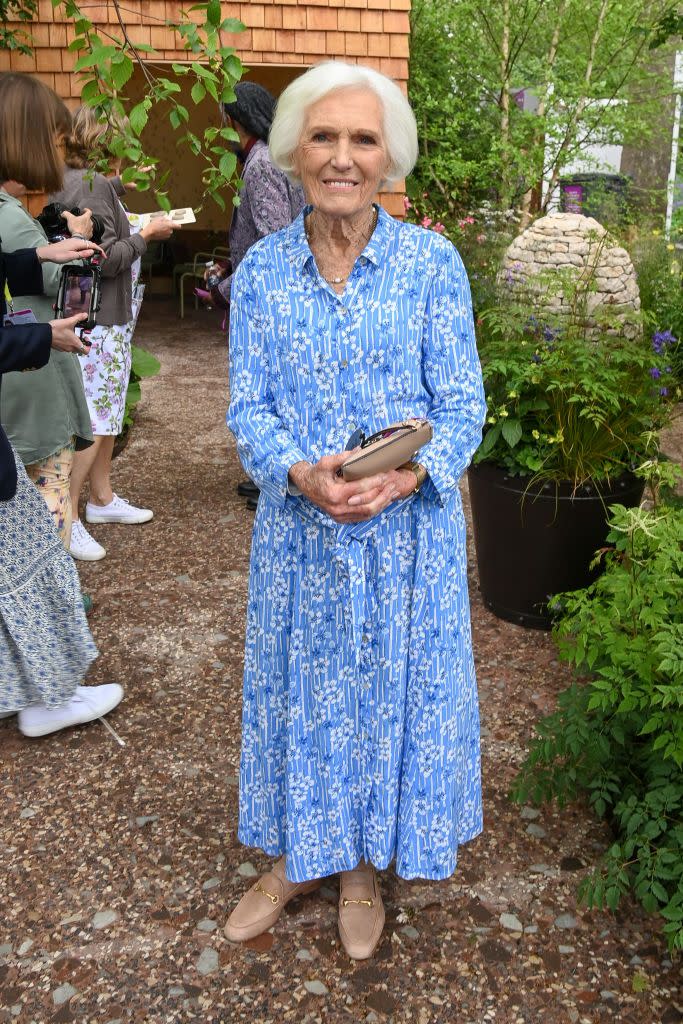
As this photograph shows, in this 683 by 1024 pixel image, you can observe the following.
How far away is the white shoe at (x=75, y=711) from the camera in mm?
3371

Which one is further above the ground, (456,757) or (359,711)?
(359,711)

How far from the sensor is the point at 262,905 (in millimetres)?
2520

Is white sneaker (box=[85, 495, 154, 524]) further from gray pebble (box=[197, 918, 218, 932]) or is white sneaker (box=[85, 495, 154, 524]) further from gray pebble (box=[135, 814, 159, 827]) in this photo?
gray pebble (box=[197, 918, 218, 932])

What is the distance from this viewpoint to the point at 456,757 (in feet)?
7.64

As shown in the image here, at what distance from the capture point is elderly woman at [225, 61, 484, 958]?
6.70ft

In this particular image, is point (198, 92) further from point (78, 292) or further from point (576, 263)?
point (576, 263)

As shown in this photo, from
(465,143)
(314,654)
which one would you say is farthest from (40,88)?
(465,143)

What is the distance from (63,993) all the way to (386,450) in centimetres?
155

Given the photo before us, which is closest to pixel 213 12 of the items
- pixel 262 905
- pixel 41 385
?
pixel 41 385

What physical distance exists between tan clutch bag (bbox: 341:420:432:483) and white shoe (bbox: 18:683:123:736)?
195 centimetres

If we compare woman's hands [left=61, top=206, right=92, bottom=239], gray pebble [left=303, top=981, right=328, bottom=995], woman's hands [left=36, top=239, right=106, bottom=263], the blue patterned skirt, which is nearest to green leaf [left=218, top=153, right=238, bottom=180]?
woman's hands [left=36, top=239, right=106, bottom=263]

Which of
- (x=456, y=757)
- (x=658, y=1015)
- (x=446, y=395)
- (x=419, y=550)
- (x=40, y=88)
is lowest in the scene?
(x=658, y=1015)

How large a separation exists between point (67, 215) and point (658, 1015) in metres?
3.21

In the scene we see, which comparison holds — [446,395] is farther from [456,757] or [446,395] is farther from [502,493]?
[502,493]
